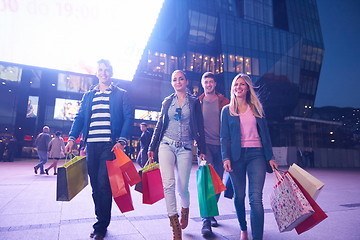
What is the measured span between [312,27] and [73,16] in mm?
43367

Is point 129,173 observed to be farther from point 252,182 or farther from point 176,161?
point 252,182

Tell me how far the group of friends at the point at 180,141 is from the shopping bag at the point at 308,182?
261mm

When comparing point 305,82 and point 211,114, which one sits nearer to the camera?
point 211,114

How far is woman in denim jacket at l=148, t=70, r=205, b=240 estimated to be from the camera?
305 cm

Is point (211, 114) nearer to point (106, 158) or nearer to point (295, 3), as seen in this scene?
point (106, 158)

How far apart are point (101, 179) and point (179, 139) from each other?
43.7 inches

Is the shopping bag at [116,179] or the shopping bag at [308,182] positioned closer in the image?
the shopping bag at [308,182]

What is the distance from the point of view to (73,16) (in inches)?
388

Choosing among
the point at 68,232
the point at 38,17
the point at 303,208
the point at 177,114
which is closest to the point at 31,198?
the point at 68,232

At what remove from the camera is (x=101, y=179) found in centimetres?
319

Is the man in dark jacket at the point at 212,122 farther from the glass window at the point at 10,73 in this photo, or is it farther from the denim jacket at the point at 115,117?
the glass window at the point at 10,73

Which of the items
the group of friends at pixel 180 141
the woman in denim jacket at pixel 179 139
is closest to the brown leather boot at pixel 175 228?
the group of friends at pixel 180 141

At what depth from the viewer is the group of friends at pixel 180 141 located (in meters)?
2.89

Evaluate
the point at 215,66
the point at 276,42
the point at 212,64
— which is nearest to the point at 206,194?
the point at 215,66
